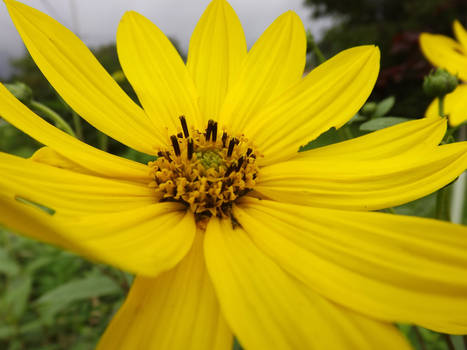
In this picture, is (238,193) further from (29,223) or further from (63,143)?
(29,223)

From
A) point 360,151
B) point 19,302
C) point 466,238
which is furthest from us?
point 19,302

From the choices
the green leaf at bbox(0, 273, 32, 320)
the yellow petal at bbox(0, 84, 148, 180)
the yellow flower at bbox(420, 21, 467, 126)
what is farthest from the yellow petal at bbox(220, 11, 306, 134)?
the green leaf at bbox(0, 273, 32, 320)

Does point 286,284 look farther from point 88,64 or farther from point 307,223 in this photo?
point 88,64

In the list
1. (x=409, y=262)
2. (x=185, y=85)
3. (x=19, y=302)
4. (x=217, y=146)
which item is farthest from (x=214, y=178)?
(x=19, y=302)

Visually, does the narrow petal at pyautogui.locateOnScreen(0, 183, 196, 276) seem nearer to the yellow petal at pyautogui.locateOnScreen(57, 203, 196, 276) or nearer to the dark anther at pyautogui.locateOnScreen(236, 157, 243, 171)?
the yellow petal at pyautogui.locateOnScreen(57, 203, 196, 276)

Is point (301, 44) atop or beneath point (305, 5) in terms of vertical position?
beneath

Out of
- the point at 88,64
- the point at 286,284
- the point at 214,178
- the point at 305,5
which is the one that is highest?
the point at 305,5

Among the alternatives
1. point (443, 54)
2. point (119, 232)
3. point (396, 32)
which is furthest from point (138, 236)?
point (396, 32)

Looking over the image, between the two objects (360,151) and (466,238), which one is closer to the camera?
(466,238)
